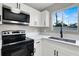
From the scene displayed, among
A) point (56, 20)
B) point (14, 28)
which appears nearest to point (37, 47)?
point (14, 28)

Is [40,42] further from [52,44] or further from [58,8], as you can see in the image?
[58,8]

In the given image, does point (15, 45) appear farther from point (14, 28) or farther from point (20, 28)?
point (20, 28)

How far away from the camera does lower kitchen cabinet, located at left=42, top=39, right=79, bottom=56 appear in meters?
1.36

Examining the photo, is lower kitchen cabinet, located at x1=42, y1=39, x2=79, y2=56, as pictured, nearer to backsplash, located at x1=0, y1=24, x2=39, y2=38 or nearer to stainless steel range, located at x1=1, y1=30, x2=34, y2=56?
stainless steel range, located at x1=1, y1=30, x2=34, y2=56

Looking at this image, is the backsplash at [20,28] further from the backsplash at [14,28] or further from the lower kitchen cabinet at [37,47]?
the lower kitchen cabinet at [37,47]

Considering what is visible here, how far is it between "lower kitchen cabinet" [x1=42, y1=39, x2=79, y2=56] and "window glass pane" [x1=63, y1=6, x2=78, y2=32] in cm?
81

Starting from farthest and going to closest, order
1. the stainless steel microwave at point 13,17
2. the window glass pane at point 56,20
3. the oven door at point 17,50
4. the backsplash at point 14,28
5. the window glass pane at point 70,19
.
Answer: the window glass pane at point 56,20 < the window glass pane at point 70,19 < the backsplash at point 14,28 < the stainless steel microwave at point 13,17 < the oven door at point 17,50

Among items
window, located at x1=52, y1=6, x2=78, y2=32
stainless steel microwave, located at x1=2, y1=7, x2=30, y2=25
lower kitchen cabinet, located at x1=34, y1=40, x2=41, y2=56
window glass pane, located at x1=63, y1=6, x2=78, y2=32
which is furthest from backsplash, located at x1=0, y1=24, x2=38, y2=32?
window glass pane, located at x1=63, y1=6, x2=78, y2=32

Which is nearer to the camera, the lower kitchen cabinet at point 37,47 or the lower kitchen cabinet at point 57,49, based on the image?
the lower kitchen cabinet at point 57,49

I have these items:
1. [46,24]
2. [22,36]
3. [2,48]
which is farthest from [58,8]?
[2,48]

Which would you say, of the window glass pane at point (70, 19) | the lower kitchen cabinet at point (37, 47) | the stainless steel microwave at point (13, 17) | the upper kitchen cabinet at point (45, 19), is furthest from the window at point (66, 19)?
the stainless steel microwave at point (13, 17)

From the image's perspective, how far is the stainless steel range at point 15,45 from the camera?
1.34 metres

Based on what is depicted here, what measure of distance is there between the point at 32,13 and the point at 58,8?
3.21 ft

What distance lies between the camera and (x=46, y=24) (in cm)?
265
